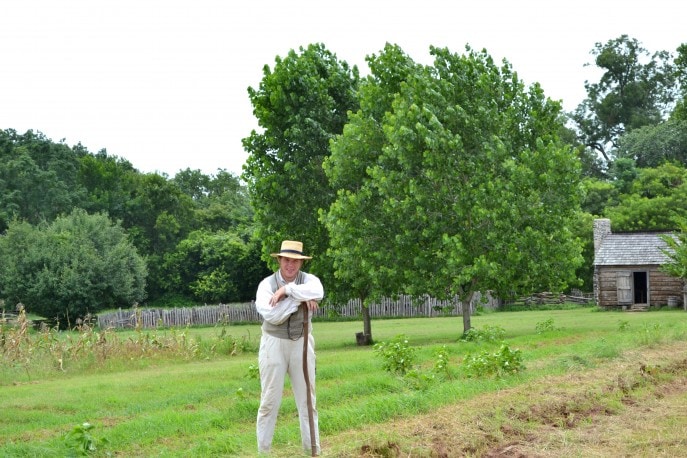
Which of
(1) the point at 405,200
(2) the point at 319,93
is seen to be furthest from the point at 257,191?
(1) the point at 405,200

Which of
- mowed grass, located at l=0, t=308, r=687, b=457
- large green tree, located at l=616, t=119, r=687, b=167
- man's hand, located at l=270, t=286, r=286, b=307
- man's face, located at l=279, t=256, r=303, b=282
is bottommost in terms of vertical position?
mowed grass, located at l=0, t=308, r=687, b=457

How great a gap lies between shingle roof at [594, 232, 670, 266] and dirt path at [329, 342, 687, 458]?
3606cm

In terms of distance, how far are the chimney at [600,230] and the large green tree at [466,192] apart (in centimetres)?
2422

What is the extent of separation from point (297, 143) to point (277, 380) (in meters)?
21.9

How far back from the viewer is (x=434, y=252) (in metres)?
28.1

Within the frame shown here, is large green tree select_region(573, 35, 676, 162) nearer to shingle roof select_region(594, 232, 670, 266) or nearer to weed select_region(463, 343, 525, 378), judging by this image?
shingle roof select_region(594, 232, 670, 266)

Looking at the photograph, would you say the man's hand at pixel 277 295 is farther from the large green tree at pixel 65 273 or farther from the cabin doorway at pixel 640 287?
the cabin doorway at pixel 640 287

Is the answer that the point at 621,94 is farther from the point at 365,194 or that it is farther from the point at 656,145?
the point at 365,194

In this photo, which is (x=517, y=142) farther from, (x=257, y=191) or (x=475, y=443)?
(x=475, y=443)

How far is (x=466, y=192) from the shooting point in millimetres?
26922

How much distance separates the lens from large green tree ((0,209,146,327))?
1923 inches

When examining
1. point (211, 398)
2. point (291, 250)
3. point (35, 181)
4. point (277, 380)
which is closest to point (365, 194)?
point (211, 398)

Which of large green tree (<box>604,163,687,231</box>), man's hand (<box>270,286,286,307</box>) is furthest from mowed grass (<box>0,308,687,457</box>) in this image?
large green tree (<box>604,163,687,231</box>)

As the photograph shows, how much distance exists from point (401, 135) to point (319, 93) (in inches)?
195
